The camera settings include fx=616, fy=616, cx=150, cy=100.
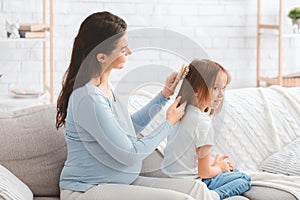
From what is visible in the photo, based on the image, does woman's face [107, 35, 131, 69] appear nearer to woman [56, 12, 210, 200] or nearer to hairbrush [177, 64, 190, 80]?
woman [56, 12, 210, 200]

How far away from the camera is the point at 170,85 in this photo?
2.45 m

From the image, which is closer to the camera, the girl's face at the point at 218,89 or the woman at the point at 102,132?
the woman at the point at 102,132

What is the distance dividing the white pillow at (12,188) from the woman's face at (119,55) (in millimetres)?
552

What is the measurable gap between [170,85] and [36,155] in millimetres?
605

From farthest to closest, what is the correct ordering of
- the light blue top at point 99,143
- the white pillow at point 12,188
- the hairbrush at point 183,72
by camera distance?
the hairbrush at point 183,72, the light blue top at point 99,143, the white pillow at point 12,188

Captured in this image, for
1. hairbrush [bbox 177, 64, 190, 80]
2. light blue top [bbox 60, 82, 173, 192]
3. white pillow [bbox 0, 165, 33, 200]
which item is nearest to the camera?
white pillow [bbox 0, 165, 33, 200]

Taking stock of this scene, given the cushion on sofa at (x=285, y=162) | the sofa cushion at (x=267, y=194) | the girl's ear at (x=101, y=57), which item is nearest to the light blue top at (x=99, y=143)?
the girl's ear at (x=101, y=57)

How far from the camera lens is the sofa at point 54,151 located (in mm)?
2438

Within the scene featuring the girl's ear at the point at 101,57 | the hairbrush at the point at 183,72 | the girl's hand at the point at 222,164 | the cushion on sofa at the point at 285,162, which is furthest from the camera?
the cushion on sofa at the point at 285,162

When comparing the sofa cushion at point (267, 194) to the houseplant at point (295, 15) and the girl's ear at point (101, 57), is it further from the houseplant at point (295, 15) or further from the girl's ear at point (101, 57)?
the houseplant at point (295, 15)

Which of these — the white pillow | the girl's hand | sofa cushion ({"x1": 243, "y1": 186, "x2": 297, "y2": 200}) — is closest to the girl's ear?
the white pillow

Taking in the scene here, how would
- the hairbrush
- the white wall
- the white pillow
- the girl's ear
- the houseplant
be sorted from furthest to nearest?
the houseplant, the white wall, the hairbrush, the girl's ear, the white pillow

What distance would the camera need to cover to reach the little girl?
2.44 meters

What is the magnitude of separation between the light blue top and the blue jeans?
37 centimetres
